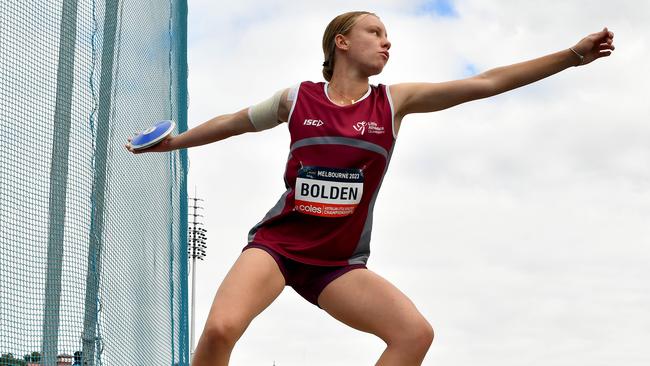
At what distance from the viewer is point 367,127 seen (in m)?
3.96

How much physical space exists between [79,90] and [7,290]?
1114 mm

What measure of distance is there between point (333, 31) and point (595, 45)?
1100 mm

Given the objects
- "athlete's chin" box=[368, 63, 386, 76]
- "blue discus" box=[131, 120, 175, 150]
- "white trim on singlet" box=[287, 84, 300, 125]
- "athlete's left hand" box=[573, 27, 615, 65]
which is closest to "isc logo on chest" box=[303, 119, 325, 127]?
"white trim on singlet" box=[287, 84, 300, 125]

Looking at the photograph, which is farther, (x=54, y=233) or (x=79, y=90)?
(x=79, y=90)

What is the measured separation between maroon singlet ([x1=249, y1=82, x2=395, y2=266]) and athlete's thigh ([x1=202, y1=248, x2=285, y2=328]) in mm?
103

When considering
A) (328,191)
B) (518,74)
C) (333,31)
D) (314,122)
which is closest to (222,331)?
(328,191)

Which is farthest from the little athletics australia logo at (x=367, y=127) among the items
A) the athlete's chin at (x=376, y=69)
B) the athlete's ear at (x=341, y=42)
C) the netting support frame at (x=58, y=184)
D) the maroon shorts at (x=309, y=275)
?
the netting support frame at (x=58, y=184)

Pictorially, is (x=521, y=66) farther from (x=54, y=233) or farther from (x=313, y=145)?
(x=54, y=233)

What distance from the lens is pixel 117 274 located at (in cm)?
521

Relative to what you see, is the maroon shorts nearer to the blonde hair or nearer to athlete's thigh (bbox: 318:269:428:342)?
athlete's thigh (bbox: 318:269:428:342)

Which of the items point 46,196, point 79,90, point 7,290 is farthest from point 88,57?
point 7,290

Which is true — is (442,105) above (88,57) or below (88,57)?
below

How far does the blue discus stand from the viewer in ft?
14.4

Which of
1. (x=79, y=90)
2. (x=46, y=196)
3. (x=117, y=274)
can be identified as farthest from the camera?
(x=117, y=274)
